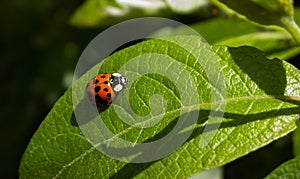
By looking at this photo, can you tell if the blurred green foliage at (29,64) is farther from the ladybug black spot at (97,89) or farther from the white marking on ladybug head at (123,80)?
the white marking on ladybug head at (123,80)

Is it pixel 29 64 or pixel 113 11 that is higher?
pixel 29 64

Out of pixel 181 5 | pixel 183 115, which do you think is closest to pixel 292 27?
pixel 183 115

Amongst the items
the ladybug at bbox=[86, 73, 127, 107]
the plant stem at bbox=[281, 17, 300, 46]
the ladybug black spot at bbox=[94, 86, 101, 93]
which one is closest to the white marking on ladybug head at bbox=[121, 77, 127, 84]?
the ladybug at bbox=[86, 73, 127, 107]

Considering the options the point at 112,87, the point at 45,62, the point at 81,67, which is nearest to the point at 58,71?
the point at 45,62

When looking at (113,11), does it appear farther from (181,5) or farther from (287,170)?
(287,170)

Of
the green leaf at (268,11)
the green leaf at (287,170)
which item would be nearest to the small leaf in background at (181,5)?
the green leaf at (268,11)

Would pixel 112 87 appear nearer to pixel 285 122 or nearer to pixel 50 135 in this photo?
pixel 50 135
